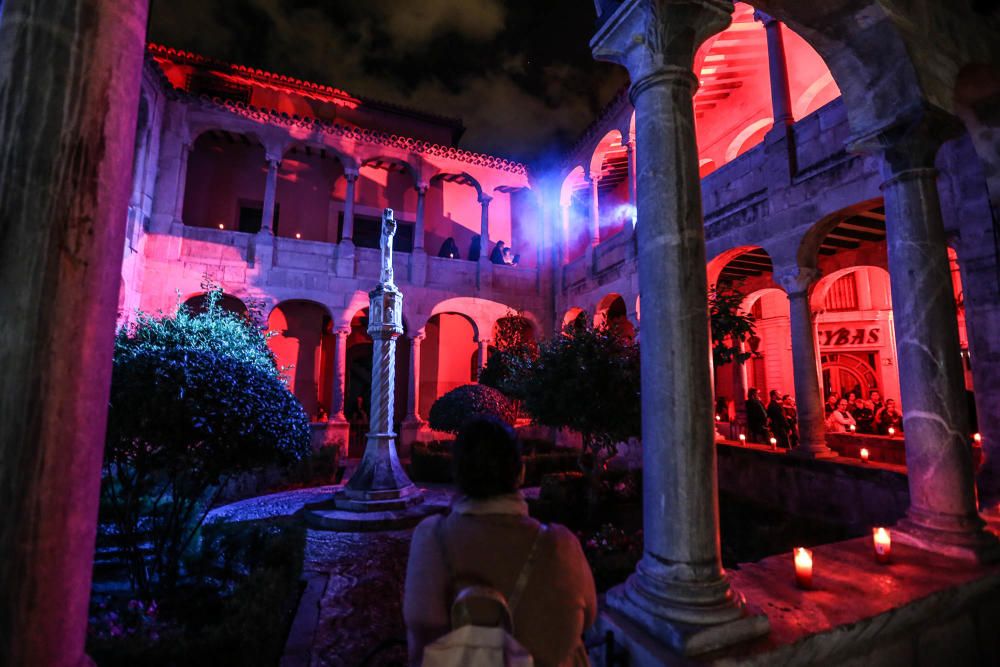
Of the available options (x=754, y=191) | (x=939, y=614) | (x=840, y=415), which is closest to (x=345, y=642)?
(x=939, y=614)

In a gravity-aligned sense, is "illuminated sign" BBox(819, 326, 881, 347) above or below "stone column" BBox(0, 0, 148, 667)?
above

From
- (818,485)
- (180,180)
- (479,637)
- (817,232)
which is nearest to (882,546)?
(479,637)

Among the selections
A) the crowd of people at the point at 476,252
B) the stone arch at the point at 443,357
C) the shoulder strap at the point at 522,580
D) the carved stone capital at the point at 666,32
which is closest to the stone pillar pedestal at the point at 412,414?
the stone arch at the point at 443,357

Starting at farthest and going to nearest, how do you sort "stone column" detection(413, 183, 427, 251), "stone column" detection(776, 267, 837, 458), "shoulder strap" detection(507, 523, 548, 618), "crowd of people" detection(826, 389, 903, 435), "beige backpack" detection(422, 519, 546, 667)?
1. "stone column" detection(413, 183, 427, 251)
2. "crowd of people" detection(826, 389, 903, 435)
3. "stone column" detection(776, 267, 837, 458)
4. "shoulder strap" detection(507, 523, 548, 618)
5. "beige backpack" detection(422, 519, 546, 667)

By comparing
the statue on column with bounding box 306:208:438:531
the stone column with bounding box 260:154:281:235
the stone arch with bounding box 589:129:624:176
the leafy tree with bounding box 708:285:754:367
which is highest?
the stone arch with bounding box 589:129:624:176

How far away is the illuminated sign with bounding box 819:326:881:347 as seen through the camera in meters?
13.8

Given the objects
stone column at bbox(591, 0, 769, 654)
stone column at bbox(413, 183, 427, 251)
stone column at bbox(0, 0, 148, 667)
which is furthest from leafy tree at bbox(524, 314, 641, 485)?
stone column at bbox(413, 183, 427, 251)

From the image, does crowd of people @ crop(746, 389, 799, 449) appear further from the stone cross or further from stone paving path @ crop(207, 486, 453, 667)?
the stone cross

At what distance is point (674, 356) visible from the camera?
7.82ft

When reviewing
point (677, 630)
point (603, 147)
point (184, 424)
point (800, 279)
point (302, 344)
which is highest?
point (603, 147)

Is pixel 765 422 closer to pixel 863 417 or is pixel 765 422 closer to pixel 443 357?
pixel 863 417

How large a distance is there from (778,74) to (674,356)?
8031 mm

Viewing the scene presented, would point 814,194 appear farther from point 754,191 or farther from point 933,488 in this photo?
point 933,488

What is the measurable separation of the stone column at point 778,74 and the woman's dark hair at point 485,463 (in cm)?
863
